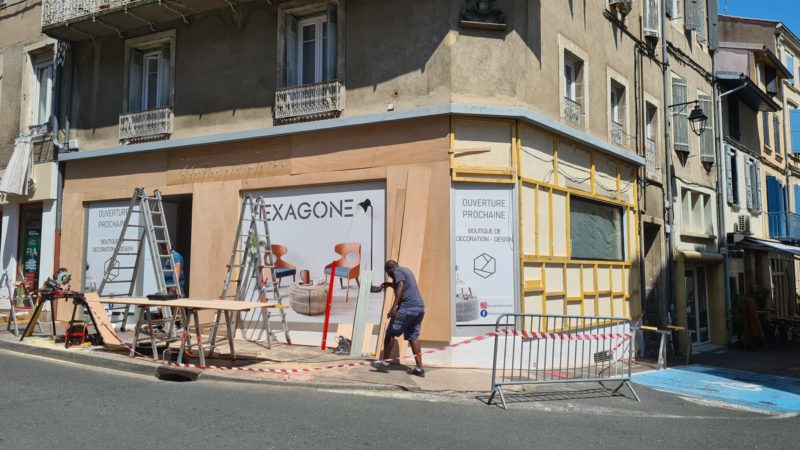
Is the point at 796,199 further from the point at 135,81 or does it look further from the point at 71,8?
the point at 71,8

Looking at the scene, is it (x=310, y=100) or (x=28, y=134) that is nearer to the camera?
(x=310, y=100)

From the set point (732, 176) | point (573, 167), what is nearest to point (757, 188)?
point (732, 176)

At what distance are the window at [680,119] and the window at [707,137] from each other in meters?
1.30

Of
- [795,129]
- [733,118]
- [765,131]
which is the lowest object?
[733,118]

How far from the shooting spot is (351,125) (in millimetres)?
11031

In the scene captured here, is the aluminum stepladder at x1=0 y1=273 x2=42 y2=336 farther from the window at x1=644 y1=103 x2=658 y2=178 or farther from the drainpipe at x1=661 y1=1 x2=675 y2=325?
the drainpipe at x1=661 y1=1 x2=675 y2=325

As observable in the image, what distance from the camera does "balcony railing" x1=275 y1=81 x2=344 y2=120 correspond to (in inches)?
445

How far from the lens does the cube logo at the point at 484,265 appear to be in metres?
10.3

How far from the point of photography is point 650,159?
15.8 meters

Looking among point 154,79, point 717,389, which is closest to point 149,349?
point 154,79

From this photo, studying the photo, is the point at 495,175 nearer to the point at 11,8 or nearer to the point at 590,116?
the point at 590,116

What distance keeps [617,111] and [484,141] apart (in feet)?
18.6

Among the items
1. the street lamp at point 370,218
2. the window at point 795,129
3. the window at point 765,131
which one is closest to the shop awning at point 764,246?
the window at point 765,131

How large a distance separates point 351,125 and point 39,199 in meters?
8.34
